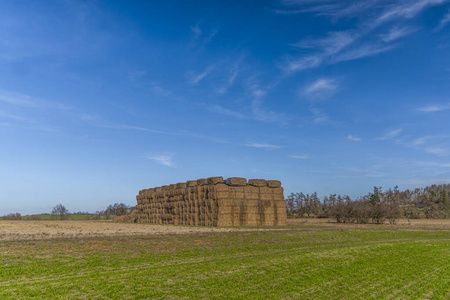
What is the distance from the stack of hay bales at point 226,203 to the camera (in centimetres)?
4125

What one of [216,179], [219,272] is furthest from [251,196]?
[219,272]

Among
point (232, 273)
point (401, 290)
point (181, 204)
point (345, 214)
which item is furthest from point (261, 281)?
point (345, 214)

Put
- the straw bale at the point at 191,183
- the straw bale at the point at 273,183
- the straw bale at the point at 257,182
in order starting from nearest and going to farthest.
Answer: the straw bale at the point at 257,182 < the straw bale at the point at 191,183 < the straw bale at the point at 273,183

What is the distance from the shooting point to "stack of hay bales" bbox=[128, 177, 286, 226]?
41250mm

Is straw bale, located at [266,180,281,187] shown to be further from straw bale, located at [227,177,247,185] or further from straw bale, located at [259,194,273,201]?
straw bale, located at [227,177,247,185]

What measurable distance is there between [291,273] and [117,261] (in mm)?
7474

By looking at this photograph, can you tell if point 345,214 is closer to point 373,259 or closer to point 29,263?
point 373,259

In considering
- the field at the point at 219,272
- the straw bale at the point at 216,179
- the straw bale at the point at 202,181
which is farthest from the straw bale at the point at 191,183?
the field at the point at 219,272

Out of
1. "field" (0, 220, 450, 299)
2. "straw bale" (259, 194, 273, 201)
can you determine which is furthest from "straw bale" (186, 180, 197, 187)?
"field" (0, 220, 450, 299)

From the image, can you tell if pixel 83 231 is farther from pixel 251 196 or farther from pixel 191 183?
pixel 251 196

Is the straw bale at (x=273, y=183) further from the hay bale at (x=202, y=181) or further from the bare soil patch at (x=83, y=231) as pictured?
the bare soil patch at (x=83, y=231)

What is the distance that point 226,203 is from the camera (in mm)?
41188

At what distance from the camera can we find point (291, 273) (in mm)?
13281

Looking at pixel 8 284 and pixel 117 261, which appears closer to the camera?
pixel 8 284
